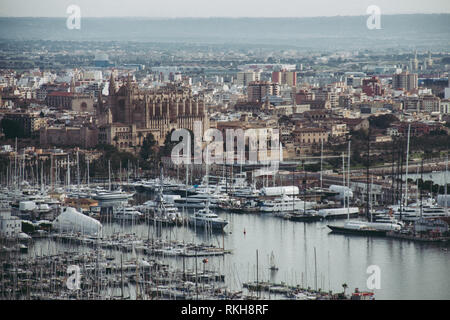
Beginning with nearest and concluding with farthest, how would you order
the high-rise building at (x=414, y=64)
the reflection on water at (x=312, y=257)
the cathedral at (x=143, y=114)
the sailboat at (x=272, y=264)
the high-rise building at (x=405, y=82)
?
1. the reflection on water at (x=312, y=257)
2. the sailboat at (x=272, y=264)
3. the cathedral at (x=143, y=114)
4. the high-rise building at (x=405, y=82)
5. the high-rise building at (x=414, y=64)

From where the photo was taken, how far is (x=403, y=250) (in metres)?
8.62


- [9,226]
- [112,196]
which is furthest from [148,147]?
[9,226]

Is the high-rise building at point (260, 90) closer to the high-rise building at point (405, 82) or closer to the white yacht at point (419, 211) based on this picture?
the high-rise building at point (405, 82)

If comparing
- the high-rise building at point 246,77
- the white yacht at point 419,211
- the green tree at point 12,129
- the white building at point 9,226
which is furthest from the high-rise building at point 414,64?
the white building at point 9,226

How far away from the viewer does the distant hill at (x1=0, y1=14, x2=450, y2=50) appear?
33812 mm

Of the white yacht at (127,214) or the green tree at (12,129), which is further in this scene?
the green tree at (12,129)

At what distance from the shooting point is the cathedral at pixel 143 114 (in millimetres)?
15405

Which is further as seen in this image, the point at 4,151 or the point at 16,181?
the point at 4,151

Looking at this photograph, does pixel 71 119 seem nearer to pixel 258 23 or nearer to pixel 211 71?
pixel 211 71

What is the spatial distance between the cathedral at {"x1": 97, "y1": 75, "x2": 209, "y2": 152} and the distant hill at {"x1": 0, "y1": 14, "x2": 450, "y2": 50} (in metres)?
13.4

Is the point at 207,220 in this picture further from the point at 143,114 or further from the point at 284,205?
the point at 143,114

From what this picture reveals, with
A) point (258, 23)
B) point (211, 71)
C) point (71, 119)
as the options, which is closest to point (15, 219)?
point (71, 119)

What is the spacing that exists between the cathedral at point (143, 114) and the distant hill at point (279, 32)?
13372 mm
